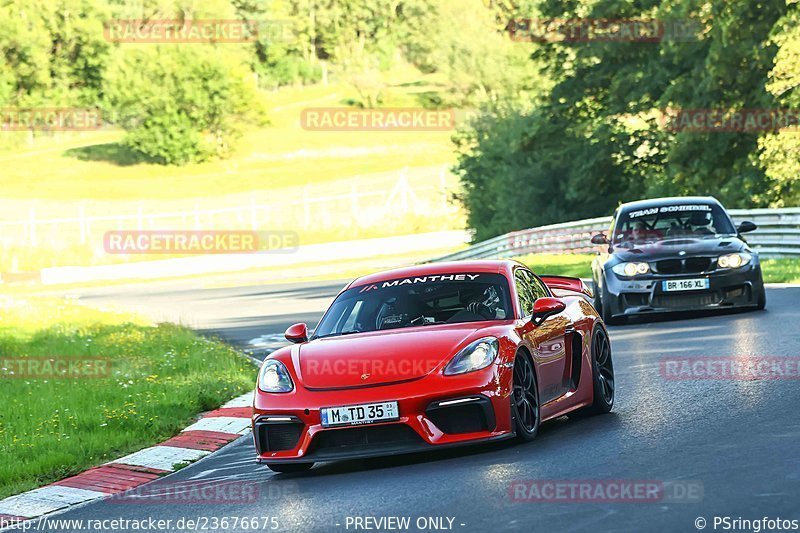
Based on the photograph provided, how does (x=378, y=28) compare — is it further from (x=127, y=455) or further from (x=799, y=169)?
(x=127, y=455)

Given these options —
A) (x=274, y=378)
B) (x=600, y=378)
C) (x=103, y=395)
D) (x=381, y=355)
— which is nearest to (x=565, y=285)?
(x=600, y=378)

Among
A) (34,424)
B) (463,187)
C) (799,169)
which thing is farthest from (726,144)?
(34,424)

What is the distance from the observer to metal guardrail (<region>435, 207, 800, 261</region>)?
2873 cm

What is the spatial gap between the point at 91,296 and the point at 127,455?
3090 centimetres

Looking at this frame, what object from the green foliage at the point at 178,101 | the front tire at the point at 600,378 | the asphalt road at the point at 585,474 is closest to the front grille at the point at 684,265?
the asphalt road at the point at 585,474

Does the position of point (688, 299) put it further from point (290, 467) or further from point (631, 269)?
point (290, 467)

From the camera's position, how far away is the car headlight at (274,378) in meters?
9.33

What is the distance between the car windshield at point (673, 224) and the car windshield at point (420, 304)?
26.9ft

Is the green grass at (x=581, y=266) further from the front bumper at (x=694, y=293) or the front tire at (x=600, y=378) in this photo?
the front tire at (x=600, y=378)

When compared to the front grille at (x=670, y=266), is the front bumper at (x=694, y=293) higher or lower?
lower

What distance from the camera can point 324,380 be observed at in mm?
9133

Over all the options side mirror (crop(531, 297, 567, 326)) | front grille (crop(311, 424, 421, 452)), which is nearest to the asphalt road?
front grille (crop(311, 424, 421, 452))

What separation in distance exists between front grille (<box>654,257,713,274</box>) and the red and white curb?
6486mm

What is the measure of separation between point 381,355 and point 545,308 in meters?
1.32
